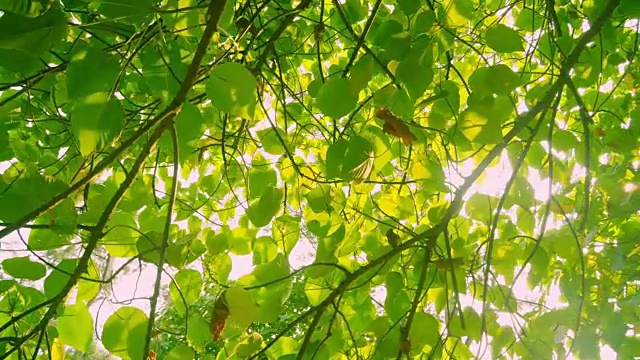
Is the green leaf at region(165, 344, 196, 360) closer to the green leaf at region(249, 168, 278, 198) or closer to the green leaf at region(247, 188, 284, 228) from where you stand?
the green leaf at region(247, 188, 284, 228)

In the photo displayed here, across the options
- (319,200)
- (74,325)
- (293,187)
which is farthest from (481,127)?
(293,187)

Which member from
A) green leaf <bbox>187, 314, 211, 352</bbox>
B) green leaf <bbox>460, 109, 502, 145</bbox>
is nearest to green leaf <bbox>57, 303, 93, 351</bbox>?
green leaf <bbox>187, 314, 211, 352</bbox>

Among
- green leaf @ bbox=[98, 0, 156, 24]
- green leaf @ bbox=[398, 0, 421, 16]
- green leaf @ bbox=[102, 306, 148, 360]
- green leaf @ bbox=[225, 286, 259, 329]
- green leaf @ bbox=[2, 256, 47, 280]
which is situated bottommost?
green leaf @ bbox=[102, 306, 148, 360]

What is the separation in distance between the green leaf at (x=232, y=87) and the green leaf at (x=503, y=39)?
1.30 feet

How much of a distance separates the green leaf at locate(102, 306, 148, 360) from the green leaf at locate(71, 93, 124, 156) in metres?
0.23

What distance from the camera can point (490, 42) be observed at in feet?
2.61

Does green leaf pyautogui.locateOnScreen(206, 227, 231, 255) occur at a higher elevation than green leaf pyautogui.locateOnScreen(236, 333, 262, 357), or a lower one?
higher

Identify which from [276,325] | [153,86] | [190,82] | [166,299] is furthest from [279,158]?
[276,325]

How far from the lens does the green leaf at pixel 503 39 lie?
79 centimetres

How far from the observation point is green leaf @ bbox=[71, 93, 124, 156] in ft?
1.87

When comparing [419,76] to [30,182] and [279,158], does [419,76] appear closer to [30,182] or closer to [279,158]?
[30,182]

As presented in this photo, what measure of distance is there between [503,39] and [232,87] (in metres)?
0.43

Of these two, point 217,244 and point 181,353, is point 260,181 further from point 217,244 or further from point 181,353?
point 181,353

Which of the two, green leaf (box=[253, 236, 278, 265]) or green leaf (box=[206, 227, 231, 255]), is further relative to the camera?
green leaf (box=[253, 236, 278, 265])
